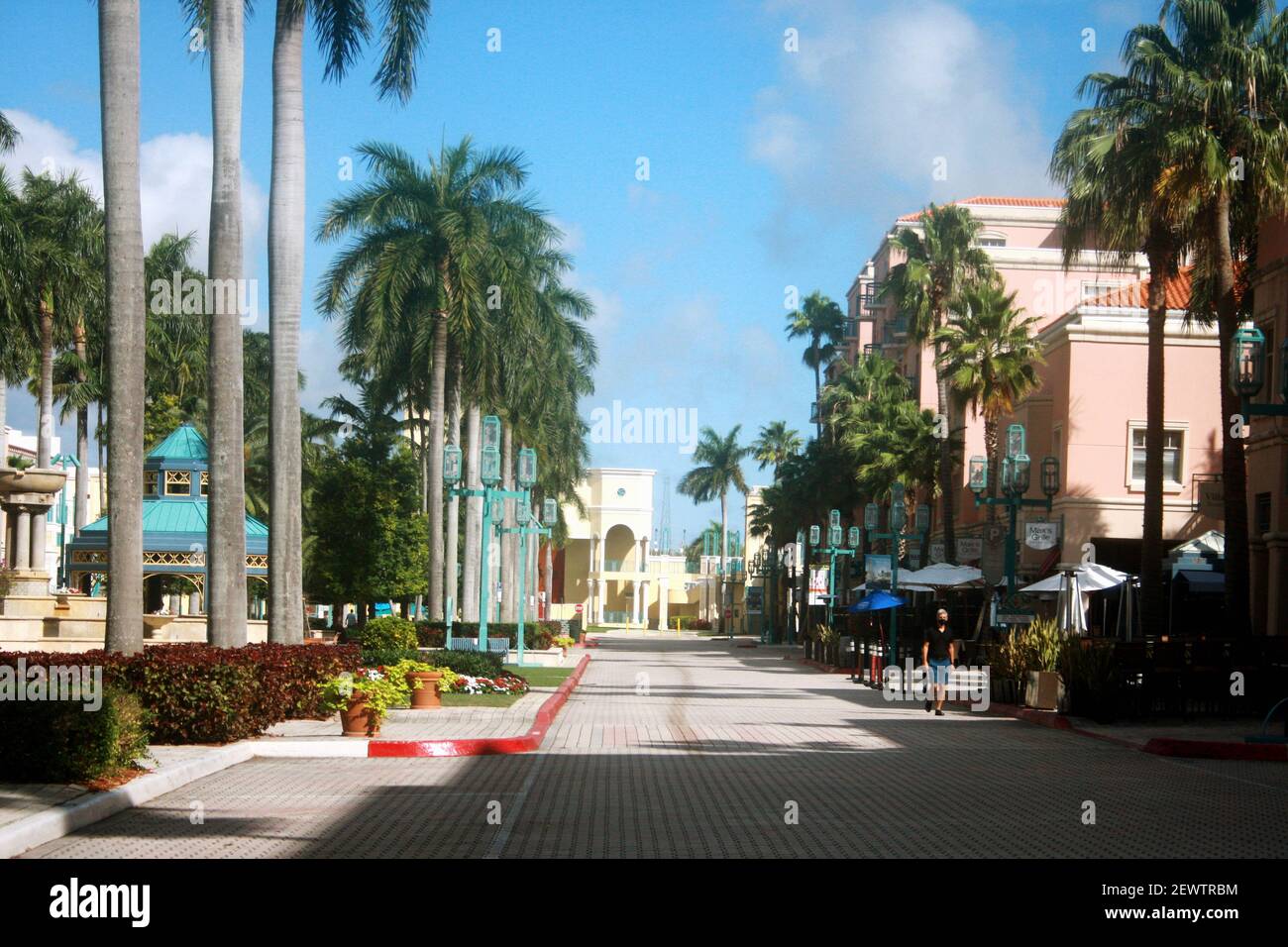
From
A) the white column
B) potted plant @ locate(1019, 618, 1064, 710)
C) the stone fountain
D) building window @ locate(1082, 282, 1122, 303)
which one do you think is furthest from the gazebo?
building window @ locate(1082, 282, 1122, 303)

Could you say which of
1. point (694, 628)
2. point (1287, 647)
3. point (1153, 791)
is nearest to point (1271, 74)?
point (1287, 647)

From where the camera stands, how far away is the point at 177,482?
4262 cm

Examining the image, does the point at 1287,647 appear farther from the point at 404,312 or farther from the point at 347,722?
the point at 404,312

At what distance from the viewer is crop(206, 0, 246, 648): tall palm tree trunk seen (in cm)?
1958

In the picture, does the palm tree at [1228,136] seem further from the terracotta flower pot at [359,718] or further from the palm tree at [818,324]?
the palm tree at [818,324]

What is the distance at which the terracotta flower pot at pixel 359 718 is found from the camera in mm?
17703

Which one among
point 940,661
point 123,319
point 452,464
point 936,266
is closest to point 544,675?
point 452,464

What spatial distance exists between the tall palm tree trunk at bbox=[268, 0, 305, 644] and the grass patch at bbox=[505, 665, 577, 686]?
28.8ft

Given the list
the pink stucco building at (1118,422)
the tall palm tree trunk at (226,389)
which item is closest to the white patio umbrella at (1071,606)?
the tall palm tree trunk at (226,389)

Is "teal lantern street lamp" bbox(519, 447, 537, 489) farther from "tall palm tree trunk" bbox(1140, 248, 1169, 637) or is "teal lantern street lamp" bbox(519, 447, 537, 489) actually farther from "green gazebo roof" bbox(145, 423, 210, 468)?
"tall palm tree trunk" bbox(1140, 248, 1169, 637)

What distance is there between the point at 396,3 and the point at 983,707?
16.2 m

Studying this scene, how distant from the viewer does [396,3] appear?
25.6 m

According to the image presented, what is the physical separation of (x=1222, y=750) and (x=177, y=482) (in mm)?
32641
